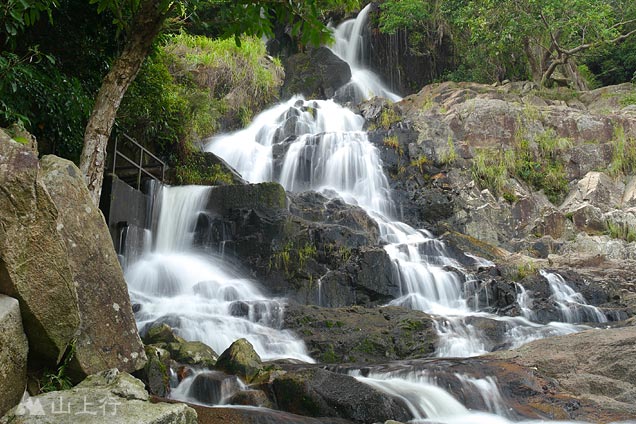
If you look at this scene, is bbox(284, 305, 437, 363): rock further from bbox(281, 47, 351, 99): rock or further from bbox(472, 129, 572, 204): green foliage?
bbox(281, 47, 351, 99): rock

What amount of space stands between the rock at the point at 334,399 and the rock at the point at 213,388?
468mm

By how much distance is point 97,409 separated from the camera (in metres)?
3.35

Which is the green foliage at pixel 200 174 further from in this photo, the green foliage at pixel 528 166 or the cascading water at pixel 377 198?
the green foliage at pixel 528 166

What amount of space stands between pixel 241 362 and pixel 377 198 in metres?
9.79

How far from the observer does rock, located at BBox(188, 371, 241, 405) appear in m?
5.35

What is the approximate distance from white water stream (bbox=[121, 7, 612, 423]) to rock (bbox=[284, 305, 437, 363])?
0.71 ft

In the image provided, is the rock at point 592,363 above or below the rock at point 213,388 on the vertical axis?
above

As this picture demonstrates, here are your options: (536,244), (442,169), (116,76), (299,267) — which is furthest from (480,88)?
(116,76)

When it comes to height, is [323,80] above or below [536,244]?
above

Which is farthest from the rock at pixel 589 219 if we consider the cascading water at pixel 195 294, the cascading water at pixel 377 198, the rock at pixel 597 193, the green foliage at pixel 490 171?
the cascading water at pixel 195 294

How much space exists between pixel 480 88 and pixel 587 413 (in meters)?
16.4

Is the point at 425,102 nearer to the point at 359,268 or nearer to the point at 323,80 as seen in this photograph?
the point at 323,80

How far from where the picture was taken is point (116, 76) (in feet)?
22.0

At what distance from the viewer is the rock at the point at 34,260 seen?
3572 mm
